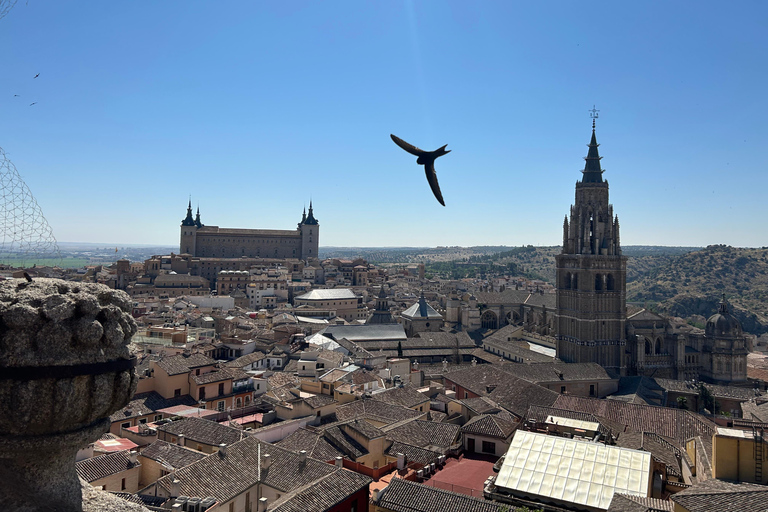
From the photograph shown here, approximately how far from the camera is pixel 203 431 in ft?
62.9

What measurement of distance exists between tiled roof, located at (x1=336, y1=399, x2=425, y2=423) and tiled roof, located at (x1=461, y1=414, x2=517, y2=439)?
3527 mm

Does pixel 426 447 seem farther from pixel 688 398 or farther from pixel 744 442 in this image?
pixel 688 398

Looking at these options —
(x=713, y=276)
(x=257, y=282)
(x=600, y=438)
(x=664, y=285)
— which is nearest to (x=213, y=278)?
(x=257, y=282)

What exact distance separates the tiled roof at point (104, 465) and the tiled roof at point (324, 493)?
4459mm

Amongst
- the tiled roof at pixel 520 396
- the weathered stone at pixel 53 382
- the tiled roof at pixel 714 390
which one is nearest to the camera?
the weathered stone at pixel 53 382

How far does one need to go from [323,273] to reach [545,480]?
305 ft

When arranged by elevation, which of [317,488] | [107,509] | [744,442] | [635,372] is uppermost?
[107,509]

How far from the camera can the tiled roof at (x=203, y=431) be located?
18375 millimetres

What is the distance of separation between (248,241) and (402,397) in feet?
324

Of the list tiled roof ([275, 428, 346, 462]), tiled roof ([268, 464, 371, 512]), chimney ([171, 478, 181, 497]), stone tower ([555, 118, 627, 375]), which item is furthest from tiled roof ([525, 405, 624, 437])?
stone tower ([555, 118, 627, 375])

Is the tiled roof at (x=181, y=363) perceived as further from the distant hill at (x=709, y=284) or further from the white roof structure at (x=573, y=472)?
the distant hill at (x=709, y=284)

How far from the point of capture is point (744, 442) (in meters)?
13.3

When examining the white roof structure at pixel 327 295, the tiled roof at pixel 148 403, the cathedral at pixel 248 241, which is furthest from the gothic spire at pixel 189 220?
the tiled roof at pixel 148 403

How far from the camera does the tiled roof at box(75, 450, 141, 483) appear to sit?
14000 mm
